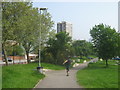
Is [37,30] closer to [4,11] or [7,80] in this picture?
[4,11]

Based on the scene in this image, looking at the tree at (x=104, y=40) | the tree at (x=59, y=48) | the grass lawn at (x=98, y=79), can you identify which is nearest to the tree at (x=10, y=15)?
the grass lawn at (x=98, y=79)

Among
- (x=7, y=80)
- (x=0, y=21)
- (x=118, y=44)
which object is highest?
(x=0, y=21)

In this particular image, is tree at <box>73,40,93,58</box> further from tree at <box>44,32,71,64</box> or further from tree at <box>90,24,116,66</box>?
tree at <box>90,24,116,66</box>

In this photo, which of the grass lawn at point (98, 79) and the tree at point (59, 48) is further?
the tree at point (59, 48)

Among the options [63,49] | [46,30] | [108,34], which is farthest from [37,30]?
[108,34]

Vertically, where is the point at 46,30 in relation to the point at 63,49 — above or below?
above

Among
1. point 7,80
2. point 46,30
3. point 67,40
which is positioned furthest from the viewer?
point 67,40

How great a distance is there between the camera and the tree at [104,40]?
33.7 m

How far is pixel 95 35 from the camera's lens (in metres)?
35.4

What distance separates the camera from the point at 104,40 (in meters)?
34.1

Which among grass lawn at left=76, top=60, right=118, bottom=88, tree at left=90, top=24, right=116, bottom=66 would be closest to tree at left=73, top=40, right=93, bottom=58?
tree at left=90, top=24, right=116, bottom=66

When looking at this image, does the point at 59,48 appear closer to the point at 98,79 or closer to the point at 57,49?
the point at 57,49

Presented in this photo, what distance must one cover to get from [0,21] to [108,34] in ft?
64.9

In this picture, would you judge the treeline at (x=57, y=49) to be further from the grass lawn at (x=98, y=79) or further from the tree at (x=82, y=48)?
the tree at (x=82, y=48)
